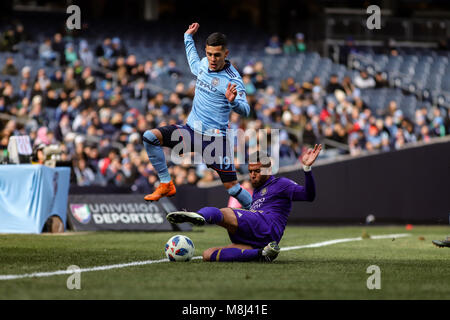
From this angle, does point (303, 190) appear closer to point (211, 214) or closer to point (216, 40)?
point (211, 214)

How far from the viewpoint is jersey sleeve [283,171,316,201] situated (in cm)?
905

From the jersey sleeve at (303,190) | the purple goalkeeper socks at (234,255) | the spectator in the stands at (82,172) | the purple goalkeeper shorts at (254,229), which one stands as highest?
the jersey sleeve at (303,190)

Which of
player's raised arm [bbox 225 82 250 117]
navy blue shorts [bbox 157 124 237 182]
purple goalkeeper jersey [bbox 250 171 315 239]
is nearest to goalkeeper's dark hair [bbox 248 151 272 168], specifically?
purple goalkeeper jersey [bbox 250 171 315 239]

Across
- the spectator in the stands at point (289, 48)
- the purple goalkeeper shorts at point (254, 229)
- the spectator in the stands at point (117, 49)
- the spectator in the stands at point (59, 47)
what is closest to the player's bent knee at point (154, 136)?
the purple goalkeeper shorts at point (254, 229)

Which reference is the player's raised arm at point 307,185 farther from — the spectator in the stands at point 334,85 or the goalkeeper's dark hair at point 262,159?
the spectator in the stands at point 334,85

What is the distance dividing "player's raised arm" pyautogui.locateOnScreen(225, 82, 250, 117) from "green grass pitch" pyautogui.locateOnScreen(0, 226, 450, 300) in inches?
72.5

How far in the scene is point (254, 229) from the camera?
9.34 m

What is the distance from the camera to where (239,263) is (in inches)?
360

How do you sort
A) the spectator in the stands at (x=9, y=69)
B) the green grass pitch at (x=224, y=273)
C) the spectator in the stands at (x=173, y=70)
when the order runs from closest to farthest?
the green grass pitch at (x=224, y=273)
the spectator in the stands at (x=9, y=69)
the spectator in the stands at (x=173, y=70)

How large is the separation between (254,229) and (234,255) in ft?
1.21

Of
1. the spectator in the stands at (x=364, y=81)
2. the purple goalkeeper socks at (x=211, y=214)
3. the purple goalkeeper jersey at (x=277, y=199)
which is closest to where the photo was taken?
the purple goalkeeper socks at (x=211, y=214)

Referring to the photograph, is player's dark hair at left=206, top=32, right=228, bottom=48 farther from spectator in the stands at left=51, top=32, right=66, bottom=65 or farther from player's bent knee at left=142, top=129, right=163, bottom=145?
spectator in the stands at left=51, top=32, right=66, bottom=65

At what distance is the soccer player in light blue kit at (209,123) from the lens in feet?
33.5

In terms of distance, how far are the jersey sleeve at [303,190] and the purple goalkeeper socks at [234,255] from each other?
2.42 ft
